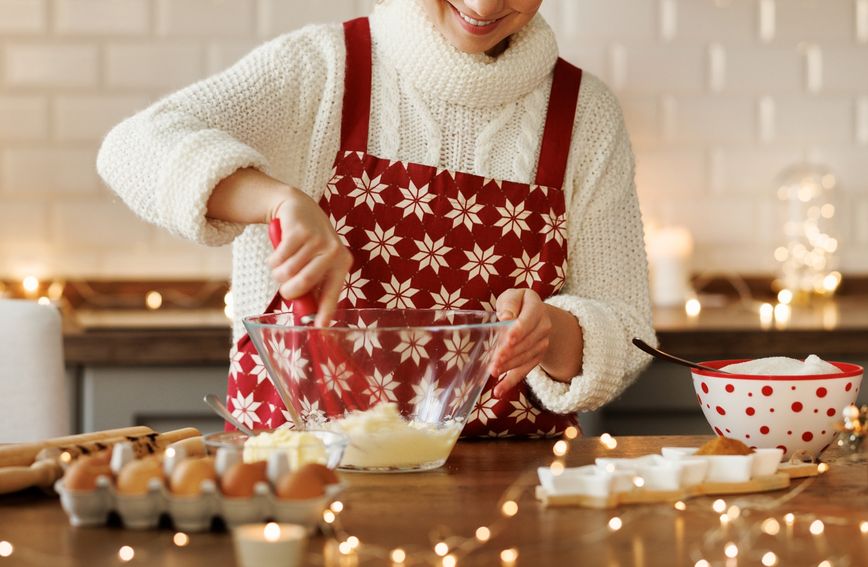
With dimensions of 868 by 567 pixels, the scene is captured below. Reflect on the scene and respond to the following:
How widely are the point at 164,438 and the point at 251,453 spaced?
0.16 m

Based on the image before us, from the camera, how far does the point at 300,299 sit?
3.18ft

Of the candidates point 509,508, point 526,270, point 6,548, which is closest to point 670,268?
point 526,270

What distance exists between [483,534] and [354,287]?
1.91ft

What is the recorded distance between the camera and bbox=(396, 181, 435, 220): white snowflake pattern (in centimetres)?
134

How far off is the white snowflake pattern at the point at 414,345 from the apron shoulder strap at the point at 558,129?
47cm

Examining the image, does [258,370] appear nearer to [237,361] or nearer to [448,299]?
[237,361]

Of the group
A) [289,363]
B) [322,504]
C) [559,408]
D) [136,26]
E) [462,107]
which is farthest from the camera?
[136,26]

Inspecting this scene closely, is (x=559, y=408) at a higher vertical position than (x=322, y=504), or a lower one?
lower

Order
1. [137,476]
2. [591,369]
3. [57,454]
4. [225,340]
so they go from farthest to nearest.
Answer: [225,340], [591,369], [57,454], [137,476]

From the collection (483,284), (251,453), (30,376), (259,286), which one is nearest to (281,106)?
(259,286)

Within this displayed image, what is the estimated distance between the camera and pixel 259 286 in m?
1.35

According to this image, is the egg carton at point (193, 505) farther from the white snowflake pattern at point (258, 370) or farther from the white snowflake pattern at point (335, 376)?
the white snowflake pattern at point (258, 370)

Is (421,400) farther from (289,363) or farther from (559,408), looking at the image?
(559,408)

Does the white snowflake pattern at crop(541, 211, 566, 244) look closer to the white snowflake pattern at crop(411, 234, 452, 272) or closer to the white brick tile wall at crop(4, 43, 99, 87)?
the white snowflake pattern at crop(411, 234, 452, 272)
